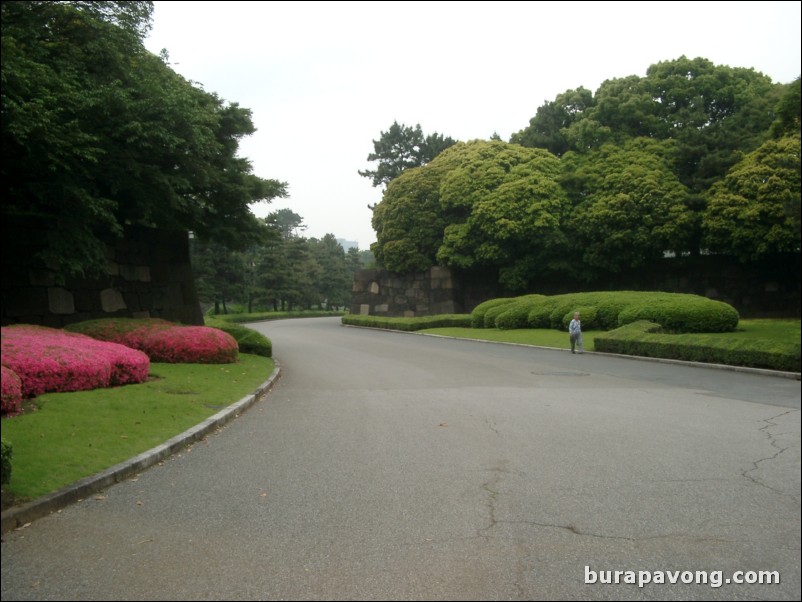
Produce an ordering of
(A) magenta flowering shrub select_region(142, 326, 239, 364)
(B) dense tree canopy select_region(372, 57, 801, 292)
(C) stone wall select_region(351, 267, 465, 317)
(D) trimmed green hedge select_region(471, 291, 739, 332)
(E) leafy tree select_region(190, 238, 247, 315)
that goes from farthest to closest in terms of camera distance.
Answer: (E) leafy tree select_region(190, 238, 247, 315), (C) stone wall select_region(351, 267, 465, 317), (B) dense tree canopy select_region(372, 57, 801, 292), (D) trimmed green hedge select_region(471, 291, 739, 332), (A) magenta flowering shrub select_region(142, 326, 239, 364)

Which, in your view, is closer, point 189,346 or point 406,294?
point 189,346

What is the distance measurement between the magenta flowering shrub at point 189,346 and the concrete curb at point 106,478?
554cm

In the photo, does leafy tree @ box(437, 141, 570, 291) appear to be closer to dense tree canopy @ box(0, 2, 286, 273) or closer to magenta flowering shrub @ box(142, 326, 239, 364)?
dense tree canopy @ box(0, 2, 286, 273)

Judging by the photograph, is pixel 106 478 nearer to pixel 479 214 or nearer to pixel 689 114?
pixel 479 214

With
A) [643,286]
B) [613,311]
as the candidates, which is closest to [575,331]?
[613,311]

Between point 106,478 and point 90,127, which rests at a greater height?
point 90,127

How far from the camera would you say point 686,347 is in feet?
47.3

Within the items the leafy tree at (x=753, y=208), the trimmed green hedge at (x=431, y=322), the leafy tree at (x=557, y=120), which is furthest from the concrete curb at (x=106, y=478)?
the leafy tree at (x=557, y=120)

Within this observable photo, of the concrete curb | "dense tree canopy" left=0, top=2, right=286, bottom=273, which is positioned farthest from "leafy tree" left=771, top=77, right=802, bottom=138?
"dense tree canopy" left=0, top=2, right=286, bottom=273

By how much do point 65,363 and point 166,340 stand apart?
5.12 metres

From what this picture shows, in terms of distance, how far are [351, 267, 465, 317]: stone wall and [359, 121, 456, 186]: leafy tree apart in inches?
537

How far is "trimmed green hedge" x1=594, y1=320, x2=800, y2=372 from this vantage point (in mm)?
10891

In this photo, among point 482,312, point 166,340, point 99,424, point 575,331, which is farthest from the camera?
point 482,312

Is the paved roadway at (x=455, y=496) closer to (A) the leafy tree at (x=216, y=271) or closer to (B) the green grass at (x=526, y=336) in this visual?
(B) the green grass at (x=526, y=336)
